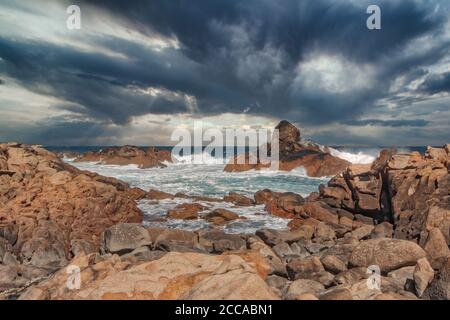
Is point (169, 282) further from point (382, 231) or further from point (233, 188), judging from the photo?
point (233, 188)

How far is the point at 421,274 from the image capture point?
8758 millimetres

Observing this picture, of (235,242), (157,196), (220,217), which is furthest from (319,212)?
(157,196)

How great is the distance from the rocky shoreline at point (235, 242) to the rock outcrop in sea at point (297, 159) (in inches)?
709

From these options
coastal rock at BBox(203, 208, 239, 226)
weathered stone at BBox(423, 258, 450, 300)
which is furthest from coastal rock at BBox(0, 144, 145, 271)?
weathered stone at BBox(423, 258, 450, 300)

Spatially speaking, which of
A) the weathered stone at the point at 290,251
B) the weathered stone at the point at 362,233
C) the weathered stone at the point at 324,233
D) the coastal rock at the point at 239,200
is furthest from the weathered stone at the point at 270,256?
the coastal rock at the point at 239,200

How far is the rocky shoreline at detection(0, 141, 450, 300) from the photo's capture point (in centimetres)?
745

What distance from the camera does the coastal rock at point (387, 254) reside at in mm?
10594

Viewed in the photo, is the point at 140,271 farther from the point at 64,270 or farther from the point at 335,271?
the point at 335,271

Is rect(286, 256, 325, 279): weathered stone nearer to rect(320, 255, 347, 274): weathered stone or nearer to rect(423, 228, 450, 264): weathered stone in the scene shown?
rect(320, 255, 347, 274): weathered stone

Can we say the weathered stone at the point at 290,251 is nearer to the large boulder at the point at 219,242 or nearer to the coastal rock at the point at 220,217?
the large boulder at the point at 219,242

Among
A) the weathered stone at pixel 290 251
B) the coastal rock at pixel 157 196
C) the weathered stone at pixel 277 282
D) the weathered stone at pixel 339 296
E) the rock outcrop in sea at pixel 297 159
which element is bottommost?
the weathered stone at pixel 290 251

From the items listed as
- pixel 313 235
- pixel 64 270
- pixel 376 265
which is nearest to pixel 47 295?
pixel 64 270

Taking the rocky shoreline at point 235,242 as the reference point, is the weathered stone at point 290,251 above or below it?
below

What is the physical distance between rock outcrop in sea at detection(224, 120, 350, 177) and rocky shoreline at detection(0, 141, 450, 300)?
18.0m
